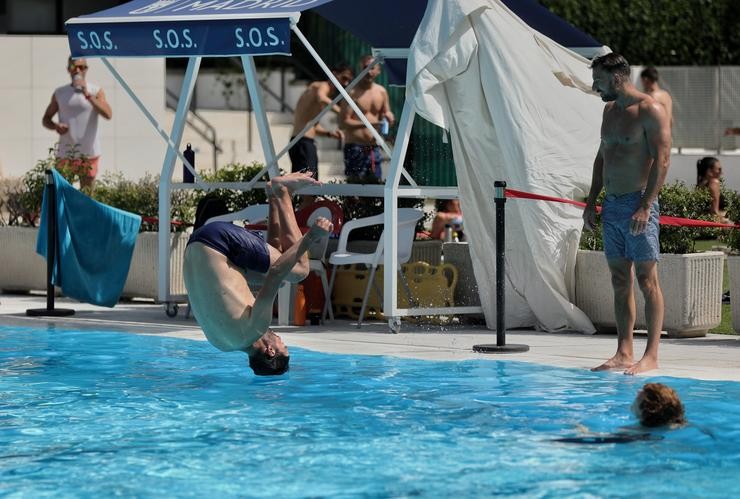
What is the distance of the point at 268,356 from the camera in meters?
9.73

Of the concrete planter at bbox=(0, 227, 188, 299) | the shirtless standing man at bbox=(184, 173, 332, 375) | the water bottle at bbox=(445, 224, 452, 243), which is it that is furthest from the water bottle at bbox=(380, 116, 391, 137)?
the shirtless standing man at bbox=(184, 173, 332, 375)

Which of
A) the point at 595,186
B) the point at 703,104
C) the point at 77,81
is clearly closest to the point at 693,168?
the point at 703,104

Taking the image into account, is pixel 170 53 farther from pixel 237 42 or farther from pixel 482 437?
pixel 482 437

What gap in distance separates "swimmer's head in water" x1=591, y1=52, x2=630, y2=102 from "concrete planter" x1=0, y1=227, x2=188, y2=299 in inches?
210

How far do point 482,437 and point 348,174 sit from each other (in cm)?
661

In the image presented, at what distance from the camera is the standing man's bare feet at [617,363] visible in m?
9.93

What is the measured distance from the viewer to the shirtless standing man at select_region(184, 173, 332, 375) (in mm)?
9172

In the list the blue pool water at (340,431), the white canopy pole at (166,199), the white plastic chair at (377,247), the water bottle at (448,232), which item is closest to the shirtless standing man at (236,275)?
the blue pool water at (340,431)

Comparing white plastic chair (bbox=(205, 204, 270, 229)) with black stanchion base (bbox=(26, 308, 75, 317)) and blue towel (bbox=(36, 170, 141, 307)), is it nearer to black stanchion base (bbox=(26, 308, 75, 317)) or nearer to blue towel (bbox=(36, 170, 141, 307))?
blue towel (bbox=(36, 170, 141, 307))

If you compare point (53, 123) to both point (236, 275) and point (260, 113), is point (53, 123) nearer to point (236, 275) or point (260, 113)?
point (260, 113)

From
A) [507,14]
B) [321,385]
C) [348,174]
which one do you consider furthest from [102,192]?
[321,385]

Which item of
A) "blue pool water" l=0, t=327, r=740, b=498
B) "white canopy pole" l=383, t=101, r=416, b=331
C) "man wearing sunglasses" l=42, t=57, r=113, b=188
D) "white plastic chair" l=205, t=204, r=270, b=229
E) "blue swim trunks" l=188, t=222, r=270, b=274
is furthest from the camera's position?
"man wearing sunglasses" l=42, t=57, r=113, b=188

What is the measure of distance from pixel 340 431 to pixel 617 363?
246 cm

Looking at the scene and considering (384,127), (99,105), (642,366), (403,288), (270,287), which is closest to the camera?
(270,287)
